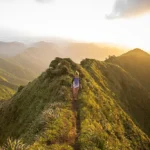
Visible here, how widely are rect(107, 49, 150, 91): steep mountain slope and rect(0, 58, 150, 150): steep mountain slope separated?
54047 mm

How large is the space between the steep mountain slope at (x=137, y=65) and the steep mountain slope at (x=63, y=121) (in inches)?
2128

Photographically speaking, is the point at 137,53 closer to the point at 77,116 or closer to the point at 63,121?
the point at 77,116

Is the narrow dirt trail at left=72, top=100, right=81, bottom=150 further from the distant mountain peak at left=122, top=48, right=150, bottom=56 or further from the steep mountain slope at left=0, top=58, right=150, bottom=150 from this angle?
the distant mountain peak at left=122, top=48, right=150, bottom=56

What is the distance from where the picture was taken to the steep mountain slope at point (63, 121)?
75.3 feet

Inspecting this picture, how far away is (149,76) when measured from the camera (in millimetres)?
113188

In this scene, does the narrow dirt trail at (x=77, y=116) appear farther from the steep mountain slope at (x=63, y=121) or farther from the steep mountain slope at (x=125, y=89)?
the steep mountain slope at (x=125, y=89)

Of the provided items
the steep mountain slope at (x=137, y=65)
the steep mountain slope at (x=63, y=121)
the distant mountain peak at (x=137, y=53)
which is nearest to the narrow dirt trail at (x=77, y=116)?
the steep mountain slope at (x=63, y=121)

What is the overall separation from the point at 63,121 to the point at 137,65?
325ft

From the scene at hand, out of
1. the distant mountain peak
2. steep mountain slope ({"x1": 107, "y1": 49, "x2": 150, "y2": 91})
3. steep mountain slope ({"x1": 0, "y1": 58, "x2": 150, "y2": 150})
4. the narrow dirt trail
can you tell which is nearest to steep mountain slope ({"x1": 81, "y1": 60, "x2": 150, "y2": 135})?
steep mountain slope ({"x1": 0, "y1": 58, "x2": 150, "y2": 150})

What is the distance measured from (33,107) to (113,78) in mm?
40445

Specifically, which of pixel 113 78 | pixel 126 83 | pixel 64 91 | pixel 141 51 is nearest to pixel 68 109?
pixel 64 91

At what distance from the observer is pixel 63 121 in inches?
1058

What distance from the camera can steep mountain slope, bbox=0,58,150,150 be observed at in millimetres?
22947

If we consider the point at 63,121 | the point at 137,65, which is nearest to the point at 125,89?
the point at 137,65
